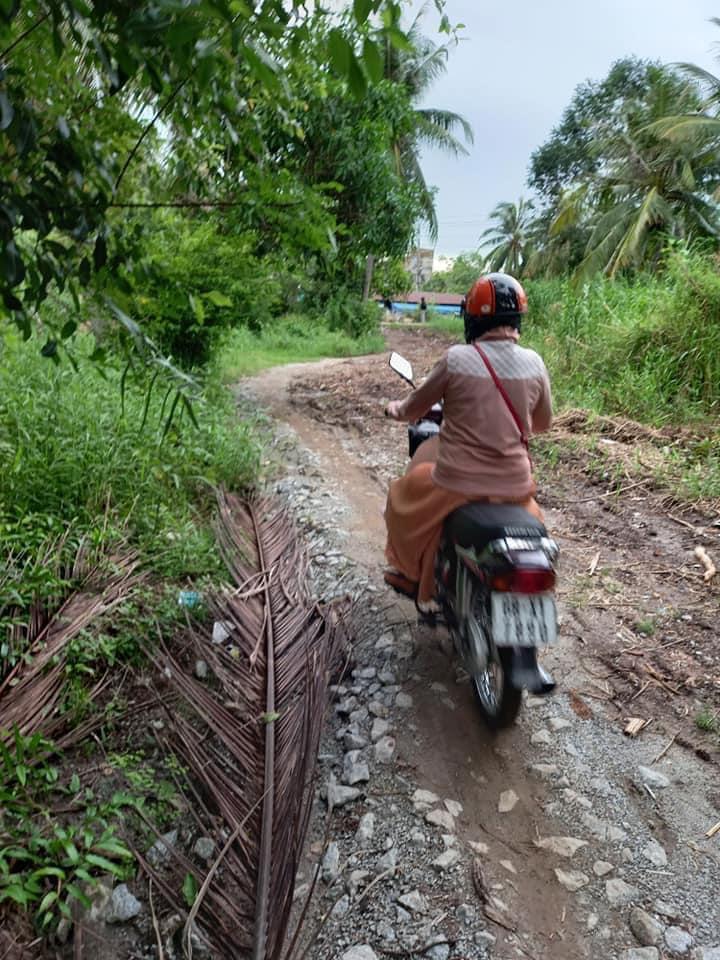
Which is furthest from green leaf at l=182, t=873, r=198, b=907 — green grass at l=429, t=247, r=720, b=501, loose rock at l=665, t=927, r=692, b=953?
green grass at l=429, t=247, r=720, b=501

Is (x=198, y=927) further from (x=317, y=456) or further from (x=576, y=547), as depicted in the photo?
(x=317, y=456)

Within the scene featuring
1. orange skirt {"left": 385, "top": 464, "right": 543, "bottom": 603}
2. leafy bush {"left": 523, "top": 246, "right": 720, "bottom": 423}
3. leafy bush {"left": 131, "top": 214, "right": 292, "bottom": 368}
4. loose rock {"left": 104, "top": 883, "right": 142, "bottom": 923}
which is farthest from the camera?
leafy bush {"left": 523, "top": 246, "right": 720, "bottom": 423}

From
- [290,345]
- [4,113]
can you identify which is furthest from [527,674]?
[290,345]

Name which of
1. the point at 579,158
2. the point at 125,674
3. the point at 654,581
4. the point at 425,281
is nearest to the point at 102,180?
the point at 125,674

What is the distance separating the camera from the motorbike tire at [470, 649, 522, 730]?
237 centimetres

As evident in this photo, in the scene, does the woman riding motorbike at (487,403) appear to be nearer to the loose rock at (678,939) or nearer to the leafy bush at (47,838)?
the loose rock at (678,939)

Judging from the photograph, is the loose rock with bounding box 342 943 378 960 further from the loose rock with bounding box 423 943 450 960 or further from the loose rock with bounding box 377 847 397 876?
the loose rock with bounding box 377 847 397 876

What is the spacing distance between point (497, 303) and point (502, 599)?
1.18 metres

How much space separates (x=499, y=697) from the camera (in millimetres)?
2494

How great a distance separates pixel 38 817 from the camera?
6.97 ft

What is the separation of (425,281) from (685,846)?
57.4 metres

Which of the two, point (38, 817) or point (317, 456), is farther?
point (317, 456)

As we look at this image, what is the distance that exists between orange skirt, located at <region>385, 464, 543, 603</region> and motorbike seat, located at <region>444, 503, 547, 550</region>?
0.34 feet

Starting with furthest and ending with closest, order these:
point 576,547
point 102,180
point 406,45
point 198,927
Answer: point 576,547 < point 198,927 < point 102,180 < point 406,45
